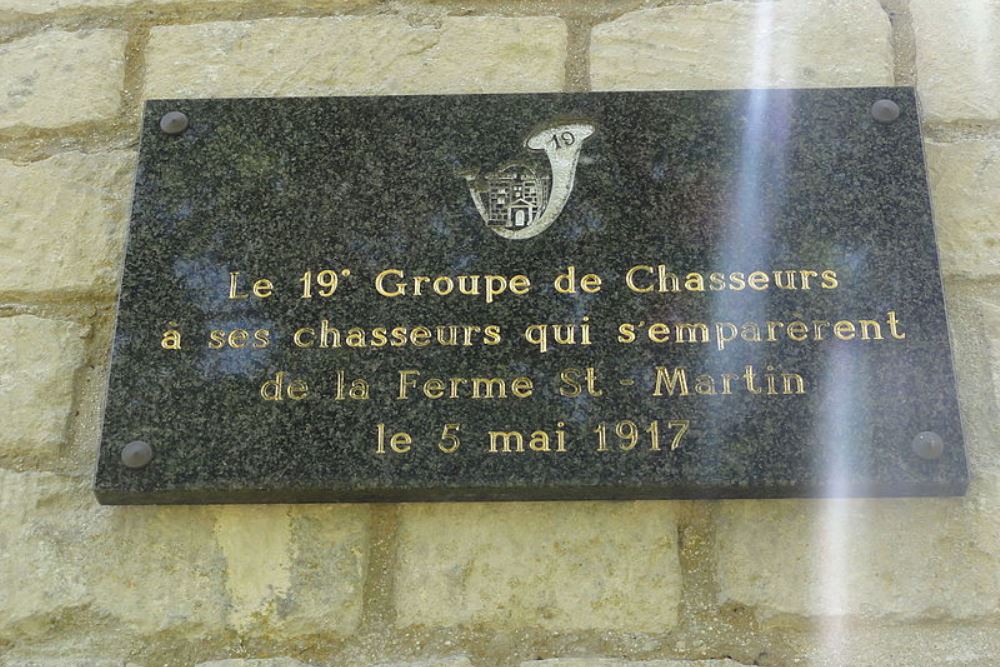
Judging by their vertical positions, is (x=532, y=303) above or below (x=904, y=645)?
above

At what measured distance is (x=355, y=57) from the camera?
7.95 ft

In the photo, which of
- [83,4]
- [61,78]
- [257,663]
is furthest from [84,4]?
[257,663]

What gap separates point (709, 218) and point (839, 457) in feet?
1.63

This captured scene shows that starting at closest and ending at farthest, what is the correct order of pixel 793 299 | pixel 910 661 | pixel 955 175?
pixel 910 661 → pixel 793 299 → pixel 955 175

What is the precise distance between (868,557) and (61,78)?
1896 mm

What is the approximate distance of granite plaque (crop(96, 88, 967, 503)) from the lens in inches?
75.9

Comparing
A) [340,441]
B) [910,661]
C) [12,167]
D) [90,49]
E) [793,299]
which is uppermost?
[90,49]

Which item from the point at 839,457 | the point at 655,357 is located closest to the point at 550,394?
the point at 655,357

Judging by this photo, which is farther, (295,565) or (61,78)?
(61,78)

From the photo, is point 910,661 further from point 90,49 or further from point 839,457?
point 90,49

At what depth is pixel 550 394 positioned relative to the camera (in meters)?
1.96

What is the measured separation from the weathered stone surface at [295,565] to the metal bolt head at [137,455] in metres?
0.16

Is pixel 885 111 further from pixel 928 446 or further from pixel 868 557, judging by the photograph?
pixel 868 557

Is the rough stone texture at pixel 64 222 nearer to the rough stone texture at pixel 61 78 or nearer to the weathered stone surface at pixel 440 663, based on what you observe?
the rough stone texture at pixel 61 78
